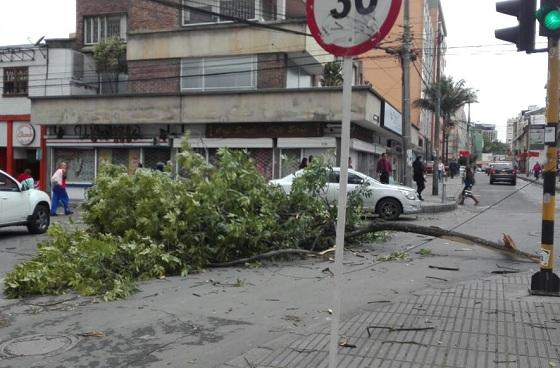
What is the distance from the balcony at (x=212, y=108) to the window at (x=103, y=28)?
505 cm

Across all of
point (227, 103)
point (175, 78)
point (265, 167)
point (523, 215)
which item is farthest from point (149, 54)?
point (523, 215)

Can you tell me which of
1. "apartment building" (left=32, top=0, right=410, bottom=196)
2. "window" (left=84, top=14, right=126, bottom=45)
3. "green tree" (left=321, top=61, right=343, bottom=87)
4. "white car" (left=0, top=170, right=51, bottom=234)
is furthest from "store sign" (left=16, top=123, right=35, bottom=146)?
"white car" (left=0, top=170, right=51, bottom=234)

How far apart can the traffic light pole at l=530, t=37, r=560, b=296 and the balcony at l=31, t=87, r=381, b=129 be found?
15.0 m

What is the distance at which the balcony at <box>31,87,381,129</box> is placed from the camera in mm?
22188

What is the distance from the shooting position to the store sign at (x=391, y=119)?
2562 cm

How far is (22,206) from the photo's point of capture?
1356 cm

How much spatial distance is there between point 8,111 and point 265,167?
15.0 meters

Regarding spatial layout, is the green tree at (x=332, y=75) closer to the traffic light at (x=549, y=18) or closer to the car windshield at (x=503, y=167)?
the car windshield at (x=503, y=167)

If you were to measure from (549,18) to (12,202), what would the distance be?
11.6 meters

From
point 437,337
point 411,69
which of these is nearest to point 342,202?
point 437,337

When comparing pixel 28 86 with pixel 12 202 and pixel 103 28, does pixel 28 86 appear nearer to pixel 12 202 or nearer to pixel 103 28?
pixel 103 28

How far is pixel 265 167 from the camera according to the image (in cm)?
2380

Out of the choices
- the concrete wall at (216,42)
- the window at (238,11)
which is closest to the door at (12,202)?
the concrete wall at (216,42)

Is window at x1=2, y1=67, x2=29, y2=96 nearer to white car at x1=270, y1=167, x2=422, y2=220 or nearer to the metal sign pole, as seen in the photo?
white car at x1=270, y1=167, x2=422, y2=220
